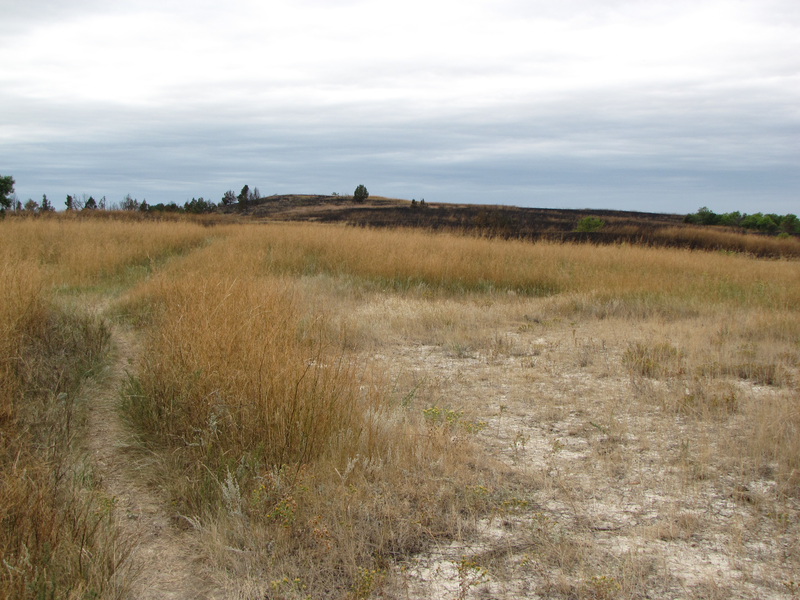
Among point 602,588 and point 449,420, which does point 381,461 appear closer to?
point 449,420

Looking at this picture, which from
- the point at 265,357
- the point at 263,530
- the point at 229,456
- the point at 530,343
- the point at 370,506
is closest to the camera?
the point at 263,530

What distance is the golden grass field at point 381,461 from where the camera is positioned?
7.20 ft

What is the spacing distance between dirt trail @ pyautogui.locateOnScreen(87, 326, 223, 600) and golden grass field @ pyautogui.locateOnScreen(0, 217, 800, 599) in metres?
0.01

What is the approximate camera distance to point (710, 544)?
248cm

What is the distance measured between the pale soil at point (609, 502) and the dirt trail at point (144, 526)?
874 millimetres

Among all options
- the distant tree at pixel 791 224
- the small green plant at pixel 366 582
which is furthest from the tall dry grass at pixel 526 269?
the distant tree at pixel 791 224

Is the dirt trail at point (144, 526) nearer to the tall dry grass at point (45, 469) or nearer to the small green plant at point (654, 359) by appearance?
the tall dry grass at point (45, 469)

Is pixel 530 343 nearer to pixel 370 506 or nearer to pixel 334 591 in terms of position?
pixel 370 506

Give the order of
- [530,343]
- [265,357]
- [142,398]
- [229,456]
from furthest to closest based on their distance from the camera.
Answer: [530,343], [142,398], [265,357], [229,456]

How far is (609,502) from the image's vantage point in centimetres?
289

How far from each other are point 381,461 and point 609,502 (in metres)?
1.26

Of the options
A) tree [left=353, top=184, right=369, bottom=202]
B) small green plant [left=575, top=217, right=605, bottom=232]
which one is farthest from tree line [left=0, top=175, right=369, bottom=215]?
small green plant [left=575, top=217, right=605, bottom=232]

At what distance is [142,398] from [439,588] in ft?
8.28

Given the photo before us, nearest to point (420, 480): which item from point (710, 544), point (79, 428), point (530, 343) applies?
point (710, 544)
